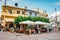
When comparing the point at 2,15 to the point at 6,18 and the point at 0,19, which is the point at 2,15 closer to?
the point at 6,18

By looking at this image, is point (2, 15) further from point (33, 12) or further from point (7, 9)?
point (33, 12)

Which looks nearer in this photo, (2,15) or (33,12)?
(2,15)

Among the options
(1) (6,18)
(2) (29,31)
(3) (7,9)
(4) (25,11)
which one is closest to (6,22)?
(1) (6,18)

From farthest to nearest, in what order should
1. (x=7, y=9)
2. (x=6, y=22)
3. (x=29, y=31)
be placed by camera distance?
1. (x=7, y=9)
2. (x=6, y=22)
3. (x=29, y=31)

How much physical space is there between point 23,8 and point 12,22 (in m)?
8.05

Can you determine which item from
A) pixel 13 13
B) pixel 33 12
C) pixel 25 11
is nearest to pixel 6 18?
pixel 13 13

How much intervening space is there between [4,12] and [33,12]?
38.3 ft

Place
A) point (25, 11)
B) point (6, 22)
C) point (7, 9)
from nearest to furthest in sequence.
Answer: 1. point (6, 22)
2. point (7, 9)
3. point (25, 11)

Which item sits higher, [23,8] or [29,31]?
[23,8]

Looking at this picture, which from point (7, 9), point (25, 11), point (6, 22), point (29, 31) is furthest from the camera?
point (25, 11)

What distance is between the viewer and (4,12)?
41625 mm

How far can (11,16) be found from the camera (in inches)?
1697

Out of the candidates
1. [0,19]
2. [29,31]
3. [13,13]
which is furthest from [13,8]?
[29,31]

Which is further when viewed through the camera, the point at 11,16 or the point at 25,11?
the point at 25,11
